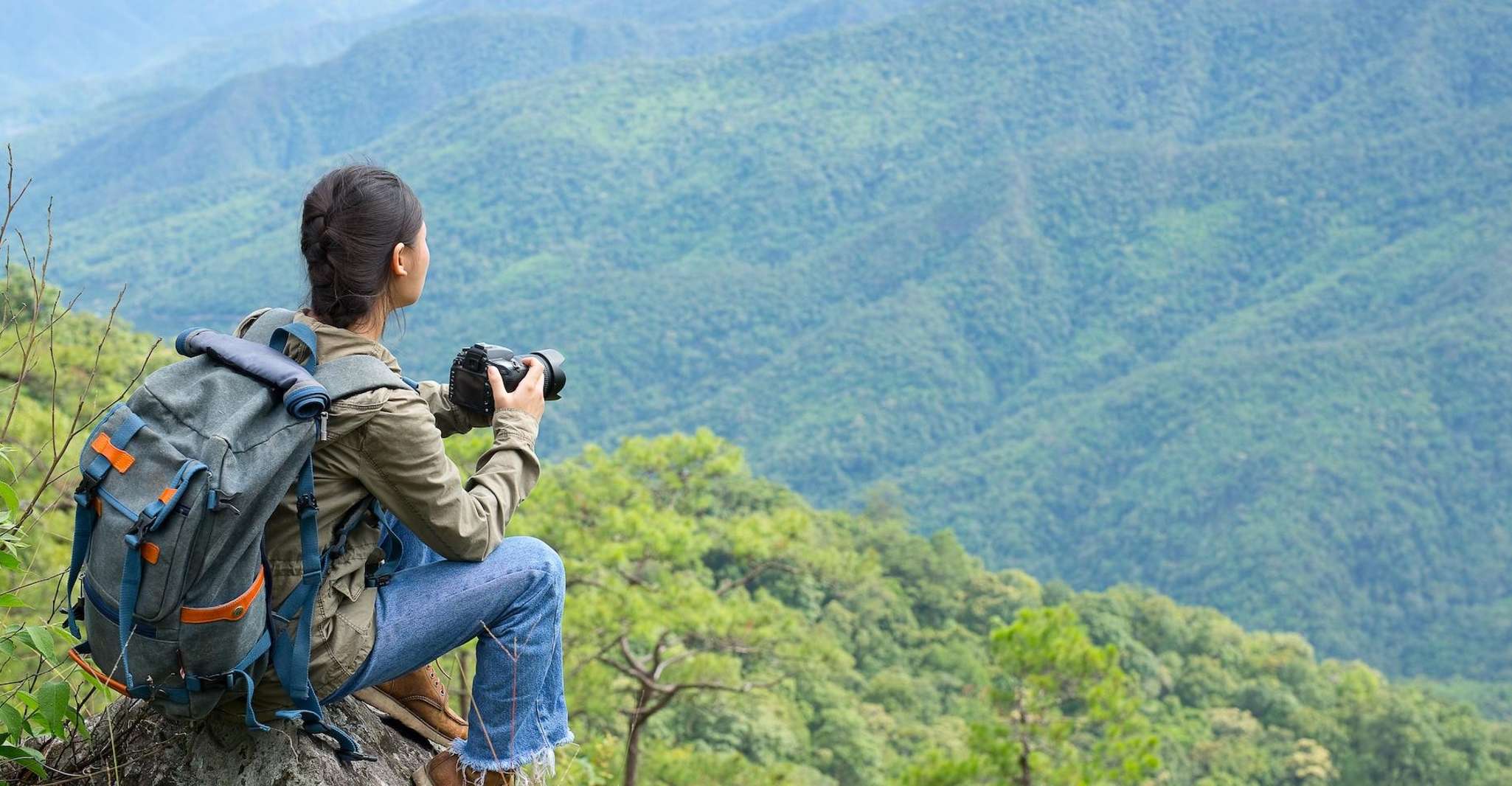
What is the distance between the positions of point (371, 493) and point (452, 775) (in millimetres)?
630

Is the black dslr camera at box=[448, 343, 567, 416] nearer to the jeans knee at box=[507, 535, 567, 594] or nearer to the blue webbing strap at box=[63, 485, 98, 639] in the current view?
the jeans knee at box=[507, 535, 567, 594]

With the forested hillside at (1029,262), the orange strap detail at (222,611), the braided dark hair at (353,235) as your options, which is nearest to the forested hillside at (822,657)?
the orange strap detail at (222,611)

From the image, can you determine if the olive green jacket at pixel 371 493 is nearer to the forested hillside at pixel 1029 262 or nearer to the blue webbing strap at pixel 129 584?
the blue webbing strap at pixel 129 584

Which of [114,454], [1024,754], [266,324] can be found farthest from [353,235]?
[1024,754]

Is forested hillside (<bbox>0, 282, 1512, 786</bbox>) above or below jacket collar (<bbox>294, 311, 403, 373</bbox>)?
below

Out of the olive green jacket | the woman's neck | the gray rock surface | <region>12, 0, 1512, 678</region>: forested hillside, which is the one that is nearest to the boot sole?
the gray rock surface

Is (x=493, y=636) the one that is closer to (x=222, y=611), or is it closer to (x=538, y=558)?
(x=538, y=558)

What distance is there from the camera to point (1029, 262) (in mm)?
110125

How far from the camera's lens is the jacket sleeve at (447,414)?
7.41 feet

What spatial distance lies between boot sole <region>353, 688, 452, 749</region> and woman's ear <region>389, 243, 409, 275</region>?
2.72 feet

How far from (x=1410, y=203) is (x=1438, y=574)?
181 ft

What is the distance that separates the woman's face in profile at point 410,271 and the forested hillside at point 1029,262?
201 ft

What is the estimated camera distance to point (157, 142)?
145m

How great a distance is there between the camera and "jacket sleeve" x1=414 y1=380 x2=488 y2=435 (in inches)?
88.9
